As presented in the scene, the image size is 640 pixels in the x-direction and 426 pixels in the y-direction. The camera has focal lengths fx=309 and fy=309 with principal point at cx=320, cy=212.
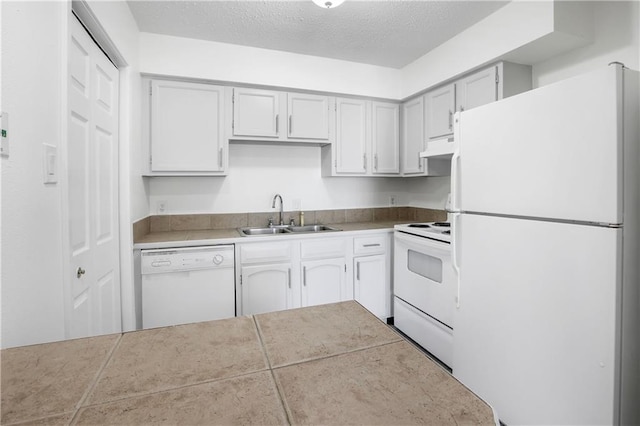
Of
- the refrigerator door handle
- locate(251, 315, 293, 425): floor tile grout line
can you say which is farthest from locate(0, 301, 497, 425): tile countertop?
the refrigerator door handle

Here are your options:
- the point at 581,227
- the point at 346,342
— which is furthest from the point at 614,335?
the point at 346,342

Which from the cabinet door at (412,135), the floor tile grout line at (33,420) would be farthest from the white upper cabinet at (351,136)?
the floor tile grout line at (33,420)

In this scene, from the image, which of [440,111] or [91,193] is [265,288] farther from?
[440,111]

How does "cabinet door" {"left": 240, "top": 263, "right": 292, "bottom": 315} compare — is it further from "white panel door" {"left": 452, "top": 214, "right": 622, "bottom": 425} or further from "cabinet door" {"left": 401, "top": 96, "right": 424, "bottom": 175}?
"cabinet door" {"left": 401, "top": 96, "right": 424, "bottom": 175}

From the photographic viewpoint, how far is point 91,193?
1.54 meters

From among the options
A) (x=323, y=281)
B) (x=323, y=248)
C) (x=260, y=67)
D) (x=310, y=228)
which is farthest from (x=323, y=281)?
(x=260, y=67)

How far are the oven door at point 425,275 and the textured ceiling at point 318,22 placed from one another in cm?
160

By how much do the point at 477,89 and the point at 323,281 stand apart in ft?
6.31

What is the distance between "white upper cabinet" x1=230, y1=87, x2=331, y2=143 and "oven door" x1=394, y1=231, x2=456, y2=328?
48.3 inches

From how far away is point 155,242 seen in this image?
2.15 m

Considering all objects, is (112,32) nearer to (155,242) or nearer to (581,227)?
(155,242)

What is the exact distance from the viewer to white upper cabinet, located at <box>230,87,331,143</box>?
2625 mm

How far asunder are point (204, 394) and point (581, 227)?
56.5 inches

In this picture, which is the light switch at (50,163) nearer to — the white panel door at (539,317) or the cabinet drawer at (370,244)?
the white panel door at (539,317)
